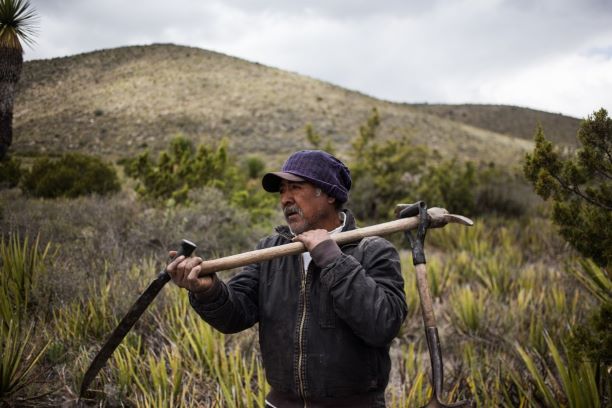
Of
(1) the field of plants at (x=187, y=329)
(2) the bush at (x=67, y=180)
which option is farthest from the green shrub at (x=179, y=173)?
(1) the field of plants at (x=187, y=329)

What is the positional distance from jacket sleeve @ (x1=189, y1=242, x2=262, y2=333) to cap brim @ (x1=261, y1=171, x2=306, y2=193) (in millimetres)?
293

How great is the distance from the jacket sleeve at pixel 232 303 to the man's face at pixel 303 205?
285 millimetres

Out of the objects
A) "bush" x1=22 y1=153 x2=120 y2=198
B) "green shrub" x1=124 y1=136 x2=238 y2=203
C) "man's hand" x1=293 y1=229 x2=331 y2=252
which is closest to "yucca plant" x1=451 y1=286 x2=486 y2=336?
"man's hand" x1=293 y1=229 x2=331 y2=252

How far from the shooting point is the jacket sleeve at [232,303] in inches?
67.8

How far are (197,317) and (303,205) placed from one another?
2608 mm

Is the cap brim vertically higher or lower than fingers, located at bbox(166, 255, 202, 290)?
higher

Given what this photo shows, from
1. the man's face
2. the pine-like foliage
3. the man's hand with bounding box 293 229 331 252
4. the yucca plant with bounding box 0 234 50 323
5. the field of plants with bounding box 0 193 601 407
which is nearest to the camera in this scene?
the man's hand with bounding box 293 229 331 252

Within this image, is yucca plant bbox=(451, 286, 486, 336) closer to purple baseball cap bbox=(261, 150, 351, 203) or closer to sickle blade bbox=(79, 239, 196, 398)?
purple baseball cap bbox=(261, 150, 351, 203)

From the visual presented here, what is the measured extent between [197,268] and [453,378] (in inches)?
101

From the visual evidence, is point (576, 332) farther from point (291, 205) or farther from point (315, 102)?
point (315, 102)

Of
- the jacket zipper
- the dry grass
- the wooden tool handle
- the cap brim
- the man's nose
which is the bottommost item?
the jacket zipper

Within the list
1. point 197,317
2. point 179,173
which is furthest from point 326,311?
point 179,173

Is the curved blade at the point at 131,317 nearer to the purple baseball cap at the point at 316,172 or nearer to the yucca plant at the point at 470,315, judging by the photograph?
the purple baseball cap at the point at 316,172

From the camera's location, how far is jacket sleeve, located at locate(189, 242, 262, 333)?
67.8 inches
